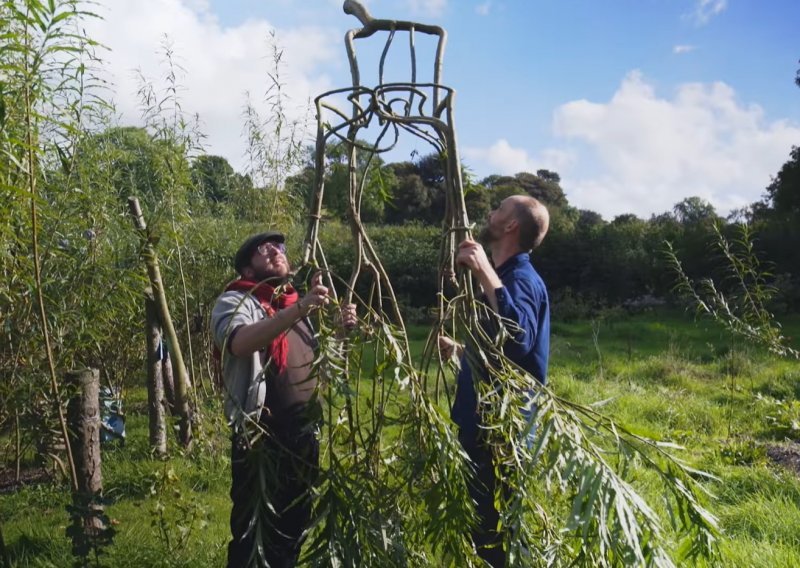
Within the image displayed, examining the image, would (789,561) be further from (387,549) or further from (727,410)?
(727,410)

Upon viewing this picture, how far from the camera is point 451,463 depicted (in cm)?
204

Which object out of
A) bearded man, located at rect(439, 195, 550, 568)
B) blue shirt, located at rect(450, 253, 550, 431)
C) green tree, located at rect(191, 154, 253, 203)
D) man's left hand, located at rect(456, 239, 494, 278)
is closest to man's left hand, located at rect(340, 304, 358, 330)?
man's left hand, located at rect(456, 239, 494, 278)

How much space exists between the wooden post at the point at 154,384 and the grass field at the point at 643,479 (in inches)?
5.7

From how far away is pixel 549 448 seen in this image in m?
2.12

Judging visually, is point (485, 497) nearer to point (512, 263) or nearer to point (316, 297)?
point (512, 263)

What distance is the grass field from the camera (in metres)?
3.99

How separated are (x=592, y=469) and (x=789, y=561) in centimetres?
252

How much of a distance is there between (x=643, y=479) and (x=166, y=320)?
3.70 meters

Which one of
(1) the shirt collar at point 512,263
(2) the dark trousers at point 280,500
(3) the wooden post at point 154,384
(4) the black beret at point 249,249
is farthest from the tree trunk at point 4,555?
(1) the shirt collar at point 512,263

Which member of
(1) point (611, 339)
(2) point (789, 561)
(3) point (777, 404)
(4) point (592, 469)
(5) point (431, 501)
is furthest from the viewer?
(1) point (611, 339)

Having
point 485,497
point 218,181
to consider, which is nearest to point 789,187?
point 218,181

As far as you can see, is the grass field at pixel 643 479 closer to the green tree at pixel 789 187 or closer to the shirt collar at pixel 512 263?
the shirt collar at pixel 512 263

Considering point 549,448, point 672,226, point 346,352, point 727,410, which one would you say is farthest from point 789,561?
point 672,226

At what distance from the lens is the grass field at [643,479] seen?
3.99 m
